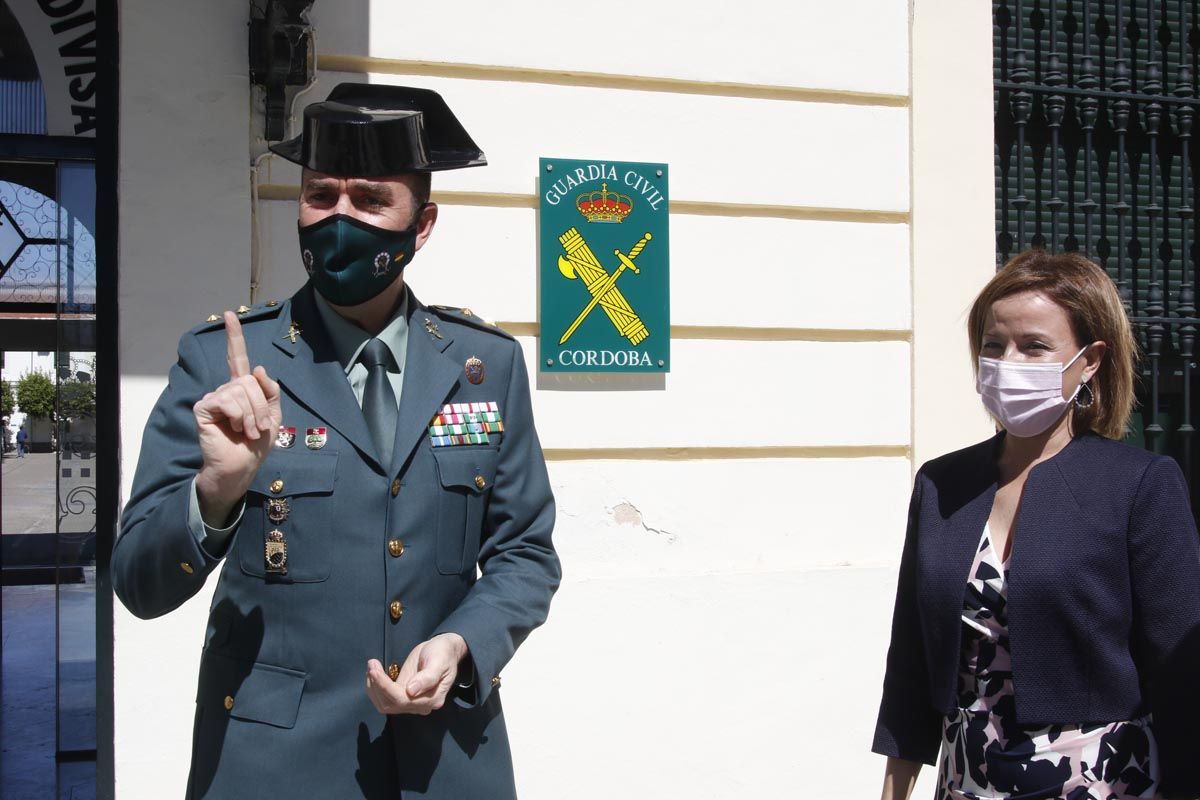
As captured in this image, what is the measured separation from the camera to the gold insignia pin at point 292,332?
205 cm

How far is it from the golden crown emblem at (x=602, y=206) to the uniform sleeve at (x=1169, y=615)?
221 cm

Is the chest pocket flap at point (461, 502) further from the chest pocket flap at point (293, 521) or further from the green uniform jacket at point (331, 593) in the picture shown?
the chest pocket flap at point (293, 521)

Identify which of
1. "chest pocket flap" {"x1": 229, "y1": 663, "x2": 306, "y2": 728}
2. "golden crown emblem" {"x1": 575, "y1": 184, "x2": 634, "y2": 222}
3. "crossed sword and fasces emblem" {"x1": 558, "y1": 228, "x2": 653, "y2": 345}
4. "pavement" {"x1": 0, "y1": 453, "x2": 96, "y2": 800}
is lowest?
"pavement" {"x1": 0, "y1": 453, "x2": 96, "y2": 800}

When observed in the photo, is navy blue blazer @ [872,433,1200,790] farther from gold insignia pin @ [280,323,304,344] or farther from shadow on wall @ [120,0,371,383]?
shadow on wall @ [120,0,371,383]

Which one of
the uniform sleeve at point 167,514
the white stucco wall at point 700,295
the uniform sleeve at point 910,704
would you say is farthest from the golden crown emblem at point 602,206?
the uniform sleeve at point 167,514

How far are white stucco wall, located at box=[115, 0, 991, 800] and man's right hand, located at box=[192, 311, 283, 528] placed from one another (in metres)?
2.04

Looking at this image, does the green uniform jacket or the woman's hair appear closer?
the green uniform jacket

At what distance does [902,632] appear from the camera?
8.00 ft

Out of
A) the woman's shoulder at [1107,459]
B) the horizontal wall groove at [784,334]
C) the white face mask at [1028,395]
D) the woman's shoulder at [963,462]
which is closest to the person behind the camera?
the woman's shoulder at [1107,459]

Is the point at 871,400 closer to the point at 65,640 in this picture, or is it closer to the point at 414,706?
the point at 414,706

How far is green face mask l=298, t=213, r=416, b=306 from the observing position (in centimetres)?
199

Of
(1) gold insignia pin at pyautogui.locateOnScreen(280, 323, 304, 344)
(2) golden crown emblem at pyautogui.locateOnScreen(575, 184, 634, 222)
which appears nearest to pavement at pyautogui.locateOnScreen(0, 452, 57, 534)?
(2) golden crown emblem at pyautogui.locateOnScreen(575, 184, 634, 222)

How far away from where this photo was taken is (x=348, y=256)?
6.53ft

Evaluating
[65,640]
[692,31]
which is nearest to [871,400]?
[692,31]
